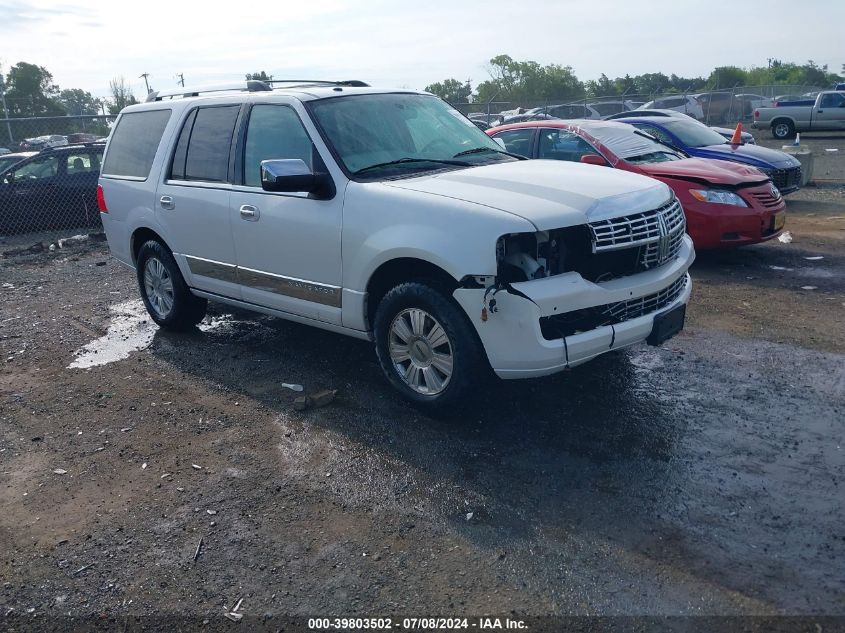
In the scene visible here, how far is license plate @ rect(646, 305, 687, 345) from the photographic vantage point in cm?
455

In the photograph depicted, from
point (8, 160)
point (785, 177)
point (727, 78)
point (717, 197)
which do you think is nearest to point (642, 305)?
point (717, 197)

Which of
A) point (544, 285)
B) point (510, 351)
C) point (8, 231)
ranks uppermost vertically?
point (544, 285)

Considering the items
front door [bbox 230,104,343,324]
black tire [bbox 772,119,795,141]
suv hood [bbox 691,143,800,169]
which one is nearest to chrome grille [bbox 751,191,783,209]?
suv hood [bbox 691,143,800,169]

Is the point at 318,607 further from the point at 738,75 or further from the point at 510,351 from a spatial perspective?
the point at 738,75

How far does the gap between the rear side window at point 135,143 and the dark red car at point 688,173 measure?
4479 mm

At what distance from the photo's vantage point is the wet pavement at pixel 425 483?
319cm

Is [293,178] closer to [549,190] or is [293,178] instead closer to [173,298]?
[549,190]

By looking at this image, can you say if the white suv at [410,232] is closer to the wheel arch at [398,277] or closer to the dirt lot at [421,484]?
the wheel arch at [398,277]

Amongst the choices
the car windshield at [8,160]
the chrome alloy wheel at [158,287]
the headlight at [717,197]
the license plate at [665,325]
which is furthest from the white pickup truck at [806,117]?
the chrome alloy wheel at [158,287]

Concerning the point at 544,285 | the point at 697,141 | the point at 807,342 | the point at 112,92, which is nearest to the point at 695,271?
the point at 807,342

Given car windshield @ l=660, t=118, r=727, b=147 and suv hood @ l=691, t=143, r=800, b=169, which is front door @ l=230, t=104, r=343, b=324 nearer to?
suv hood @ l=691, t=143, r=800, b=169

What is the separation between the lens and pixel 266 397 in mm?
5371

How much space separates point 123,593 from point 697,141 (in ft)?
34.1

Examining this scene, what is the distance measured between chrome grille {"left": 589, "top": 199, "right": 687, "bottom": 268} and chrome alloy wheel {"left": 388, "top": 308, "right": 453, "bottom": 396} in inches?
41.8
